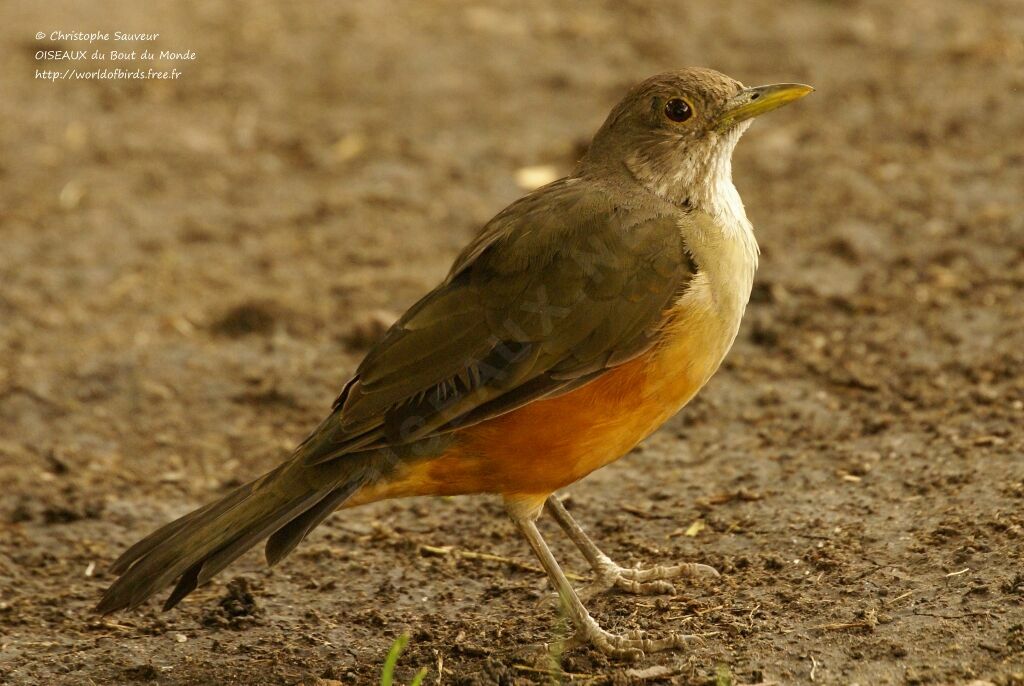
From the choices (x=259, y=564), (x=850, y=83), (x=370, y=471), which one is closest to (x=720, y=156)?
(x=370, y=471)

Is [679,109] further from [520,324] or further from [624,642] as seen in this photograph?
[624,642]

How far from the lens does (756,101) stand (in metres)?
5.01


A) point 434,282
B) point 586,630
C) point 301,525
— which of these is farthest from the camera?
point 434,282

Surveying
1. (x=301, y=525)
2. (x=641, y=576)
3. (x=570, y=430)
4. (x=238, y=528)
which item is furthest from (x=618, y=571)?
(x=238, y=528)

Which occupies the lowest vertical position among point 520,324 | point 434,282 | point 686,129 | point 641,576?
point 641,576

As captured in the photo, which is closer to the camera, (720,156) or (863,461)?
(720,156)

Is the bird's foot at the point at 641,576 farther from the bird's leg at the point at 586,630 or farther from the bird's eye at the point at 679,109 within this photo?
the bird's eye at the point at 679,109

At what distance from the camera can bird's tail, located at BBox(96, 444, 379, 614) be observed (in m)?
4.37

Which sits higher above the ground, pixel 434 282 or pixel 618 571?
pixel 434 282

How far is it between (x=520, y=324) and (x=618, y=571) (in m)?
1.06

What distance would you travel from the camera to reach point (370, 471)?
4.55m

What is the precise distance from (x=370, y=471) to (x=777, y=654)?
1470 millimetres

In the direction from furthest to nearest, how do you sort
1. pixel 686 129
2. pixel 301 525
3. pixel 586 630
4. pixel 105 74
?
pixel 105 74 → pixel 686 129 → pixel 586 630 → pixel 301 525

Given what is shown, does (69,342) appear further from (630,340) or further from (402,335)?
(630,340)
